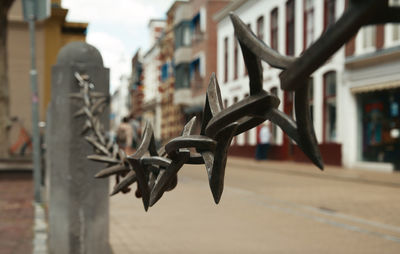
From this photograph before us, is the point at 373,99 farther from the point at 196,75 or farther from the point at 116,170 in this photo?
the point at 196,75

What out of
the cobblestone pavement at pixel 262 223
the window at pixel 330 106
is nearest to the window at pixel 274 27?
the window at pixel 330 106

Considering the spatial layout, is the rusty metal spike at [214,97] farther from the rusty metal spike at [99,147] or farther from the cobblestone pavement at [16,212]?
the cobblestone pavement at [16,212]

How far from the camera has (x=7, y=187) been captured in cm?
1147

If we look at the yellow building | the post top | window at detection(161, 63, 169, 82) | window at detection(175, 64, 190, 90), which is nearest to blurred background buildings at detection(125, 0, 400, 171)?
window at detection(175, 64, 190, 90)

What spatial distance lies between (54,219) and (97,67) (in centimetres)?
92

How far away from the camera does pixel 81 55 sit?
3.15 metres

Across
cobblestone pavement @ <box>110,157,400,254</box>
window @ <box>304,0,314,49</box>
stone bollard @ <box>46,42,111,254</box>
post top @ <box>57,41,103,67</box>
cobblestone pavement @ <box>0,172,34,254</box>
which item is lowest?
cobblestone pavement @ <box>110,157,400,254</box>

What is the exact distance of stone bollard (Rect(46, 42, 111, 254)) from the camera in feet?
Result: 10.2

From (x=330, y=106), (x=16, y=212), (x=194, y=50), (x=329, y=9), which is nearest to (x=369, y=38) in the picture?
(x=329, y=9)

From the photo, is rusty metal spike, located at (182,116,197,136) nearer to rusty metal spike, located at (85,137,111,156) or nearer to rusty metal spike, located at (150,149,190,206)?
rusty metal spike, located at (150,149,190,206)

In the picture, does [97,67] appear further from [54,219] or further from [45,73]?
[45,73]

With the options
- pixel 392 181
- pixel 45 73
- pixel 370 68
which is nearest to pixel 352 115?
pixel 370 68

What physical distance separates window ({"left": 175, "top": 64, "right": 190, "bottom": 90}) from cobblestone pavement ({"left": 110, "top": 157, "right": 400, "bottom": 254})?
36984 millimetres

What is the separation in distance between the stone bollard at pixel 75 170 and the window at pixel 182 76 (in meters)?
46.1
